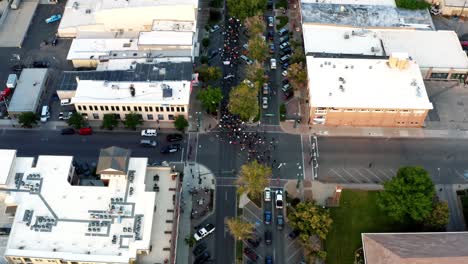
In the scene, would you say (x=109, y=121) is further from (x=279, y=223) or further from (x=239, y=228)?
(x=279, y=223)

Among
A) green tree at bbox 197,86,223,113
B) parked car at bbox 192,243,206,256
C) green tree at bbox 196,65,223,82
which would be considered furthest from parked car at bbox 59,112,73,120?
parked car at bbox 192,243,206,256

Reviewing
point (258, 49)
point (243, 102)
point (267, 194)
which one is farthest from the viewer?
point (258, 49)

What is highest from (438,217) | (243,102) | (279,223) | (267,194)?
(243,102)

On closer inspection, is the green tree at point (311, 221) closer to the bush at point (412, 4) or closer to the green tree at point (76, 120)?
the green tree at point (76, 120)

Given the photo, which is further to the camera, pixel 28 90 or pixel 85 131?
pixel 28 90

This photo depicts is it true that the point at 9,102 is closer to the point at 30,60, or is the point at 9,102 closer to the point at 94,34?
the point at 30,60

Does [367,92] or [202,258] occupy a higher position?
[367,92]

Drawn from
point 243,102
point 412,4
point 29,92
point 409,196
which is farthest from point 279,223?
point 412,4
